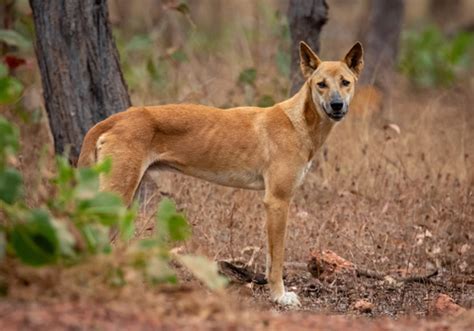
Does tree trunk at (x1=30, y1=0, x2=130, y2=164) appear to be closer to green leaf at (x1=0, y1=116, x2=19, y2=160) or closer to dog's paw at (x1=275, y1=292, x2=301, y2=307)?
dog's paw at (x1=275, y1=292, x2=301, y2=307)

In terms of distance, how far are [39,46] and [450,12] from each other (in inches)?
689

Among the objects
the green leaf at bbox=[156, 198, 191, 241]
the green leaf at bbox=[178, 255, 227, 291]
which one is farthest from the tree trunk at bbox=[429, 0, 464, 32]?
the green leaf at bbox=[178, 255, 227, 291]

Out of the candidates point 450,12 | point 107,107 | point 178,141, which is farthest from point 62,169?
point 450,12

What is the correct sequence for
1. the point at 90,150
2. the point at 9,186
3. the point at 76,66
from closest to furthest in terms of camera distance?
1. the point at 9,186
2. the point at 90,150
3. the point at 76,66

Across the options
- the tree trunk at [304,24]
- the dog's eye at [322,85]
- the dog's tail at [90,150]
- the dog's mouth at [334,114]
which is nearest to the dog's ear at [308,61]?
the dog's eye at [322,85]


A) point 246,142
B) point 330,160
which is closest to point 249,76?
point 330,160

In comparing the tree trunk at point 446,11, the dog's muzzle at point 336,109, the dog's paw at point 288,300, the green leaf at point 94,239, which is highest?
the dog's muzzle at point 336,109

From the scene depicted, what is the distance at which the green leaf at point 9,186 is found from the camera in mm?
4336

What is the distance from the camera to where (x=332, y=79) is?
6.84 metres

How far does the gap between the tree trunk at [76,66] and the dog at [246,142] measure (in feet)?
3.98

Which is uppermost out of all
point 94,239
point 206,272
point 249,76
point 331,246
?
point 94,239

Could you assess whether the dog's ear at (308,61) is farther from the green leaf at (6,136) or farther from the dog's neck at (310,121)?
the green leaf at (6,136)

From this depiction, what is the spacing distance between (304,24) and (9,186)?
5626 millimetres

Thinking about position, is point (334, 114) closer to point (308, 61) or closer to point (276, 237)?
point (308, 61)
